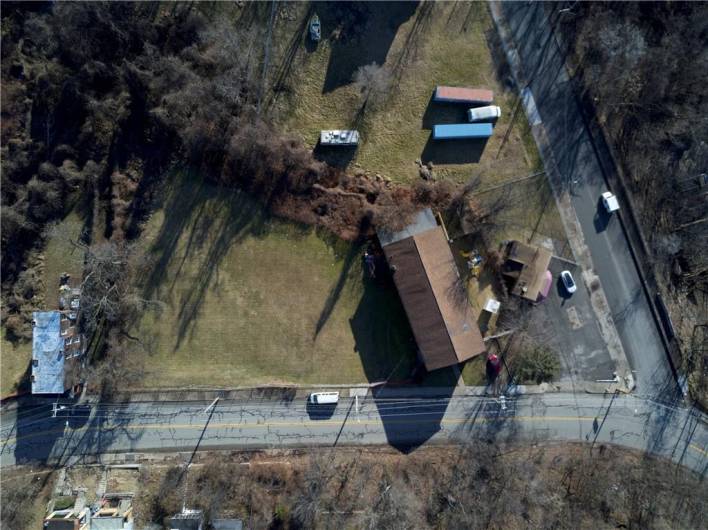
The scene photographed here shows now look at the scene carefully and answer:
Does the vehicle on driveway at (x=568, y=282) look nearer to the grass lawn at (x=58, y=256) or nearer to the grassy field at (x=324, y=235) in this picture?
the grassy field at (x=324, y=235)

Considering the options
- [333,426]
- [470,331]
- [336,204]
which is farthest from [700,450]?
[336,204]

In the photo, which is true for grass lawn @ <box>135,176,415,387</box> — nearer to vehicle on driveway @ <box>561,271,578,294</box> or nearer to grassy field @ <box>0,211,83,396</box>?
grassy field @ <box>0,211,83,396</box>

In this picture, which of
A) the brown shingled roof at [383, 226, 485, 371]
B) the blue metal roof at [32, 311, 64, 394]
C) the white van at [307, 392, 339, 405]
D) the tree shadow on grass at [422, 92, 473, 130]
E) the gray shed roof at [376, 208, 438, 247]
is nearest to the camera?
the brown shingled roof at [383, 226, 485, 371]

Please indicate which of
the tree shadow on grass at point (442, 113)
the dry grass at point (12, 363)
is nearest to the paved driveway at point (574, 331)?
the tree shadow on grass at point (442, 113)

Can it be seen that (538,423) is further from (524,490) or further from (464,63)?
(464,63)

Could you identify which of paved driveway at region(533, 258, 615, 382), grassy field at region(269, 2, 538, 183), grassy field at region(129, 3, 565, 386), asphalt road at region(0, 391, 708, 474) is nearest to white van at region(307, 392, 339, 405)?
asphalt road at region(0, 391, 708, 474)

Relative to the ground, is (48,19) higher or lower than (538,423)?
higher
